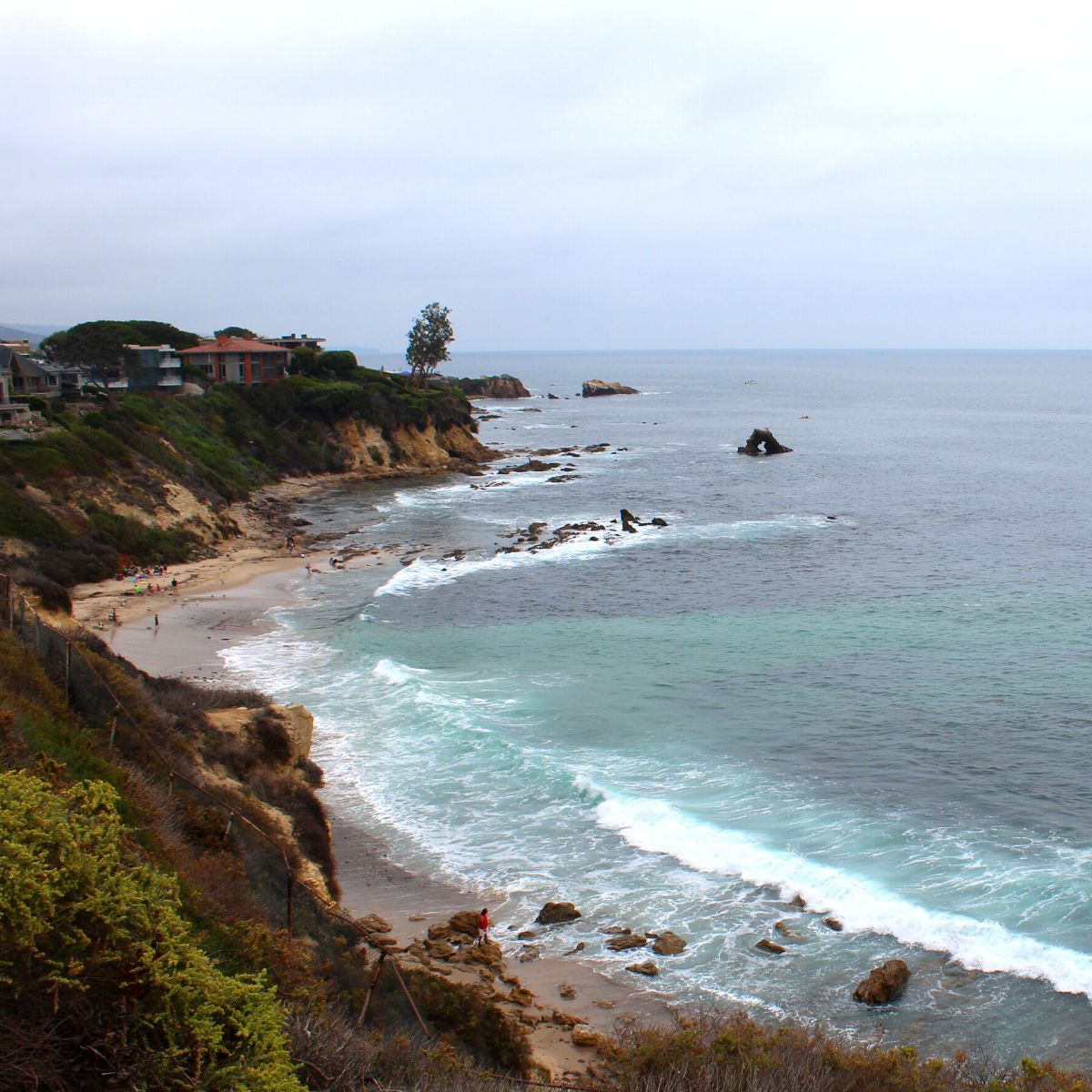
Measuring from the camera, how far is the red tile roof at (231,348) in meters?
88.6

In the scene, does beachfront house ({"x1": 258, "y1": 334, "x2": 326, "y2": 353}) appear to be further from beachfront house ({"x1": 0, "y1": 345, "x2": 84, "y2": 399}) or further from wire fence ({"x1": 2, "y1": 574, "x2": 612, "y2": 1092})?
wire fence ({"x1": 2, "y1": 574, "x2": 612, "y2": 1092})

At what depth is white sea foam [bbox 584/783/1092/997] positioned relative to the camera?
17.5 metres

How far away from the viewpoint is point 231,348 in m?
90.2

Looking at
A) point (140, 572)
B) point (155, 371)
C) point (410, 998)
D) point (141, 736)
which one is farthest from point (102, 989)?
point (155, 371)

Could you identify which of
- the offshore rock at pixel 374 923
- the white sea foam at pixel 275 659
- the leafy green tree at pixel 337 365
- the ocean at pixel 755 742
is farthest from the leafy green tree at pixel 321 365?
the offshore rock at pixel 374 923

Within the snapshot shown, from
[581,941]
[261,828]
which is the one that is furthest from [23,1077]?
[581,941]

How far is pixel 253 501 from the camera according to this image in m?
64.1

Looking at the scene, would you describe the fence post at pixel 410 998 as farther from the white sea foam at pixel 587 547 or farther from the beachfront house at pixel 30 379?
the beachfront house at pixel 30 379

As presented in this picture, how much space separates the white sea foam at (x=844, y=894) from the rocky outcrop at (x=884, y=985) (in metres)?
1.42

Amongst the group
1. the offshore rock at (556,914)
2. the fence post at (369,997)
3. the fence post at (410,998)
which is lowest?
the offshore rock at (556,914)

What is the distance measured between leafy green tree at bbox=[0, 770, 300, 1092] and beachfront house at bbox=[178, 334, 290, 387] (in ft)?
271

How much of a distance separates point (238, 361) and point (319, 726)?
68305mm

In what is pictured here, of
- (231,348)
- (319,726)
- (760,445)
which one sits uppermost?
(231,348)

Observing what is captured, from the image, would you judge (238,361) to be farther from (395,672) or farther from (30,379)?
(395,672)
